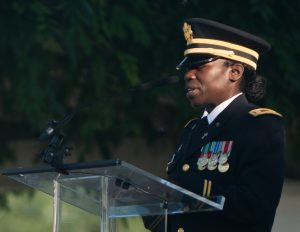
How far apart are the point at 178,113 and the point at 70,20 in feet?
5.29

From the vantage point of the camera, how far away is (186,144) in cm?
369

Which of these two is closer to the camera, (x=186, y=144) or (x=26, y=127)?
(x=186, y=144)

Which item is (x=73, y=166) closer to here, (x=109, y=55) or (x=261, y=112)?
(x=261, y=112)

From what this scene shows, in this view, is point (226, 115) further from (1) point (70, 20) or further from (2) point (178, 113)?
(2) point (178, 113)

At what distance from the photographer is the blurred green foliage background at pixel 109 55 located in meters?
7.92

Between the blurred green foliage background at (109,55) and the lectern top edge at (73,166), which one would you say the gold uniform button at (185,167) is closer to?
the lectern top edge at (73,166)

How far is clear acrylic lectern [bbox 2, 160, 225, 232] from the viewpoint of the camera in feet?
10.1

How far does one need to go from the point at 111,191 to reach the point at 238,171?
1.31ft

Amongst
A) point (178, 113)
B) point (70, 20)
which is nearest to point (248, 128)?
point (70, 20)

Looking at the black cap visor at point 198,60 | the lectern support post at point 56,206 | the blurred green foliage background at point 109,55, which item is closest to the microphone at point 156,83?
the black cap visor at point 198,60

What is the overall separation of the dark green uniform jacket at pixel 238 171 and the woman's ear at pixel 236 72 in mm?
71

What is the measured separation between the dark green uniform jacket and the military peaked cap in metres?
0.15

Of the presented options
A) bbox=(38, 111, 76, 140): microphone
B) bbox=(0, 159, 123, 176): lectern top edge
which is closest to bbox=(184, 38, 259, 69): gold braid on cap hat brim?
bbox=(38, 111, 76, 140): microphone

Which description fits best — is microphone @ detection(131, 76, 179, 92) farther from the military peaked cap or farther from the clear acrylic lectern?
the clear acrylic lectern
